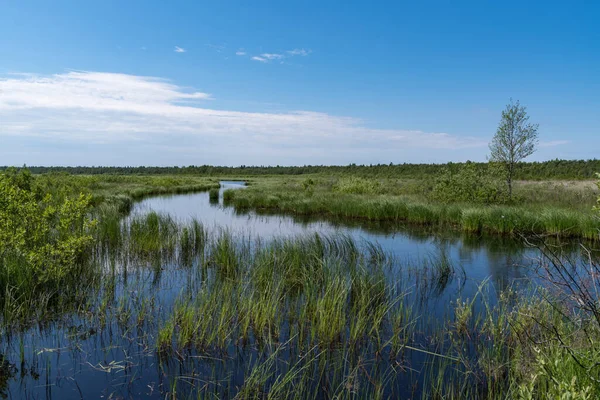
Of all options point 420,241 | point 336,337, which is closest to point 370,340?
point 336,337

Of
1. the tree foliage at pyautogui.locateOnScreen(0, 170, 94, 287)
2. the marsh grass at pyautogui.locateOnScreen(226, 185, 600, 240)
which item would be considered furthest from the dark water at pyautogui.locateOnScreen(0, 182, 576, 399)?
the marsh grass at pyautogui.locateOnScreen(226, 185, 600, 240)

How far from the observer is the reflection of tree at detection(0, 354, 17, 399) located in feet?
14.4

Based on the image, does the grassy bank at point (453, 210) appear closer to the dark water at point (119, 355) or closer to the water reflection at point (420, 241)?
the water reflection at point (420, 241)

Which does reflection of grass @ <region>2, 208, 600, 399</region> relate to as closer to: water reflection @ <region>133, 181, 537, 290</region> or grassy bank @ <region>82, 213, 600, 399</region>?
grassy bank @ <region>82, 213, 600, 399</region>

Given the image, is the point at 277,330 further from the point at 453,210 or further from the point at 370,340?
the point at 453,210

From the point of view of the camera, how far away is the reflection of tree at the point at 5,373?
4378mm

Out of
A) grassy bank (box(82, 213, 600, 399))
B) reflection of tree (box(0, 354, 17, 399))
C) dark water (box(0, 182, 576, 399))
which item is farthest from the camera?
dark water (box(0, 182, 576, 399))

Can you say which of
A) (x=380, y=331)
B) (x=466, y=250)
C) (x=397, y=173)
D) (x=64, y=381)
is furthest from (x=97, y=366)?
(x=397, y=173)

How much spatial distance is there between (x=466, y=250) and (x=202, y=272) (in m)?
9.11

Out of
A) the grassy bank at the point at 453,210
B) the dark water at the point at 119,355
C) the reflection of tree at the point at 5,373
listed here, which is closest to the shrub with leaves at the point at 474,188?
the grassy bank at the point at 453,210

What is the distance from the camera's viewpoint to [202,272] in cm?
919

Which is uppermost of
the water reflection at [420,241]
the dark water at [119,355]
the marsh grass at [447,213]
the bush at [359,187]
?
the bush at [359,187]

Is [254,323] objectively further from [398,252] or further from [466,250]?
[466,250]

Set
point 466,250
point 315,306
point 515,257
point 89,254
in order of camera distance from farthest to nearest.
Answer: point 466,250, point 515,257, point 89,254, point 315,306
